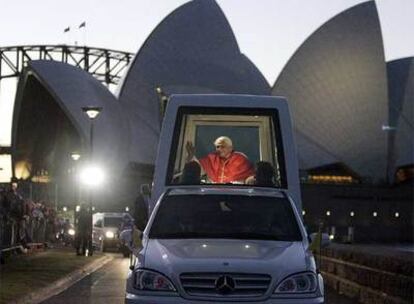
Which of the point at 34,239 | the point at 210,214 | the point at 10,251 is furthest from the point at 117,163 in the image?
the point at 210,214

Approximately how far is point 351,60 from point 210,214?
2756 inches

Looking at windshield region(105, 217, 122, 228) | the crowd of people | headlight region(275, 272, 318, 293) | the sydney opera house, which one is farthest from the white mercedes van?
the sydney opera house

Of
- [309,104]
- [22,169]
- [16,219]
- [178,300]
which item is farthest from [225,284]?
[22,169]

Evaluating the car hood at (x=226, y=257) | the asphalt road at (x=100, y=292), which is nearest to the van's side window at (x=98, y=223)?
the asphalt road at (x=100, y=292)

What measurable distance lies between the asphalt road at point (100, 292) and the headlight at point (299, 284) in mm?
6822

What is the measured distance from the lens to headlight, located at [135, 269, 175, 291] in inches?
295

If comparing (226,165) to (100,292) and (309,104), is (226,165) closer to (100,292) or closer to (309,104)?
(100,292)

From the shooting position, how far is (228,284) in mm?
7387

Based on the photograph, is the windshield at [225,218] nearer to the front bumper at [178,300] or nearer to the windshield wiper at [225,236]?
the windshield wiper at [225,236]

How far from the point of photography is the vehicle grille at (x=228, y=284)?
740cm

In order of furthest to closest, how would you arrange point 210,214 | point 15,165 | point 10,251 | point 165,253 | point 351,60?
point 15,165, point 351,60, point 10,251, point 210,214, point 165,253

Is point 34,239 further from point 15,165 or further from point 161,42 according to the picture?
point 15,165

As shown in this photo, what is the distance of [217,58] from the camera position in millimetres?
79188

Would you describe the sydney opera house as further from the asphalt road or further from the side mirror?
the side mirror
